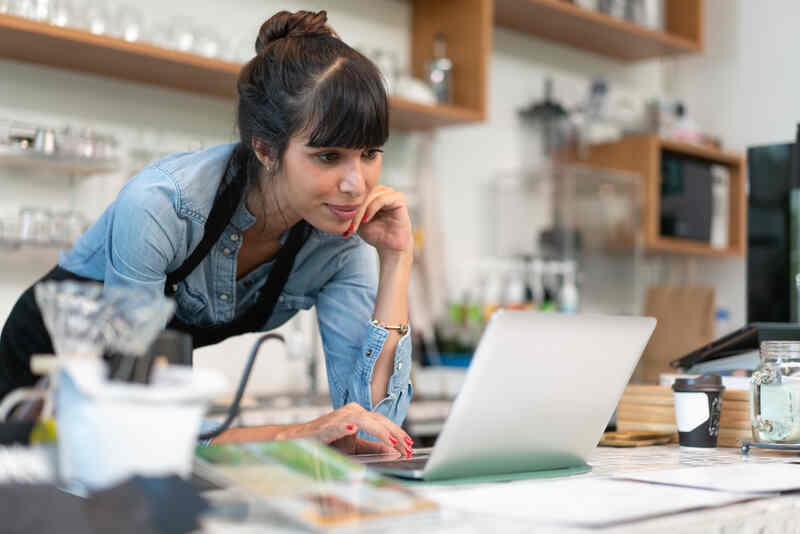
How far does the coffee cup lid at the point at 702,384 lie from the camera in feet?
4.54

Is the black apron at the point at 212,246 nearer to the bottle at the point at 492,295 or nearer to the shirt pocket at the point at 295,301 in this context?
the shirt pocket at the point at 295,301

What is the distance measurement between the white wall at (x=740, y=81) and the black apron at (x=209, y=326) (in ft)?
8.77

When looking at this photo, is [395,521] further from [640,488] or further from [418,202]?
[418,202]

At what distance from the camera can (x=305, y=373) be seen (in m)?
2.97

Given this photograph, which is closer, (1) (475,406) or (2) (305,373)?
(1) (475,406)

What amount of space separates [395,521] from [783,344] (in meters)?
0.78

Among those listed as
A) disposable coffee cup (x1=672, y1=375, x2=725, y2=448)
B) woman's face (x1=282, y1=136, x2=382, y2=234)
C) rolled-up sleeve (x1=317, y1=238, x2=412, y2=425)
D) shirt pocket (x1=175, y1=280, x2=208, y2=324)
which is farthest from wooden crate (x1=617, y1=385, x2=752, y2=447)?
shirt pocket (x1=175, y1=280, x2=208, y2=324)

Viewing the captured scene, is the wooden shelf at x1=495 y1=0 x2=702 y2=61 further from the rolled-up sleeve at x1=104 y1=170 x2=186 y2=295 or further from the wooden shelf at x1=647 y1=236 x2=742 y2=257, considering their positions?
the rolled-up sleeve at x1=104 y1=170 x2=186 y2=295

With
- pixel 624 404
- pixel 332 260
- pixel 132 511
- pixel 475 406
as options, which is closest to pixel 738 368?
pixel 624 404

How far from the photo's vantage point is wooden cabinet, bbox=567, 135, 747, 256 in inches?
143

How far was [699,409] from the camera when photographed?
1392 millimetres

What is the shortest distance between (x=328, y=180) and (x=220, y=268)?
10.6 inches

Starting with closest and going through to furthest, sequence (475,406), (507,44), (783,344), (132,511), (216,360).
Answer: (132,511) → (475,406) → (783,344) → (216,360) → (507,44)

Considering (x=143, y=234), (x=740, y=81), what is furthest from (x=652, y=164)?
(x=143, y=234)
